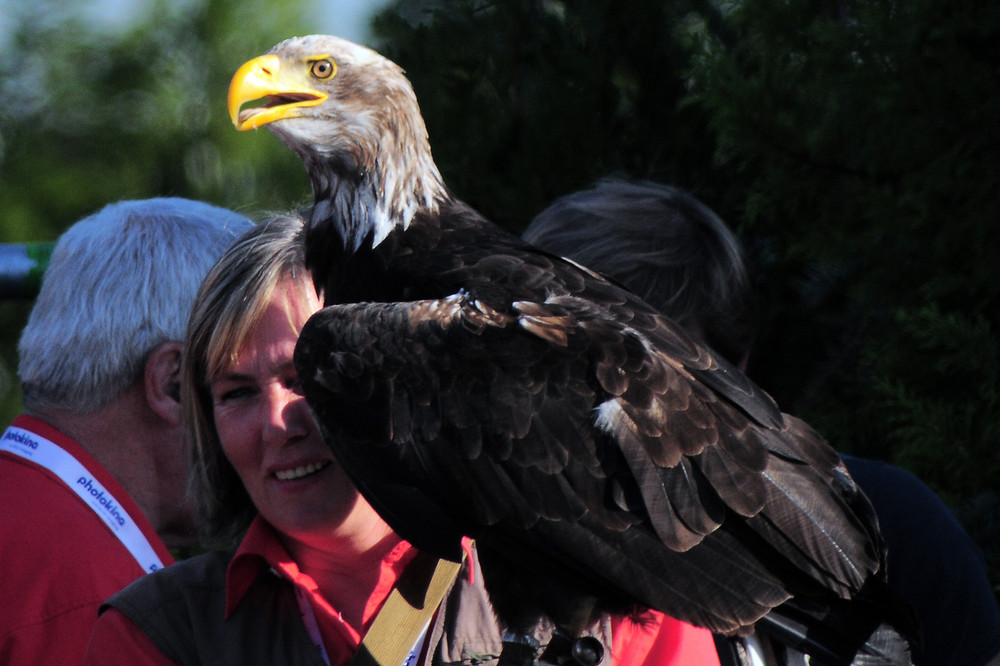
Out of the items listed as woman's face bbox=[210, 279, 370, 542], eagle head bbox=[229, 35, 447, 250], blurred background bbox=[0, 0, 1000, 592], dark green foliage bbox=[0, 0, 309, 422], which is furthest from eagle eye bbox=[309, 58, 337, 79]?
dark green foliage bbox=[0, 0, 309, 422]

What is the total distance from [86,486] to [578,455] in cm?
138

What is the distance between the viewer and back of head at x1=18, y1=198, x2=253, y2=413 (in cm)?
336

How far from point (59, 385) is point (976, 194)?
8.92ft

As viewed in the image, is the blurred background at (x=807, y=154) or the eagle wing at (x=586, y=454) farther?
the blurred background at (x=807, y=154)

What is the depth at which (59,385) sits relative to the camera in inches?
132

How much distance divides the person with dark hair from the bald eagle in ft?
1.10

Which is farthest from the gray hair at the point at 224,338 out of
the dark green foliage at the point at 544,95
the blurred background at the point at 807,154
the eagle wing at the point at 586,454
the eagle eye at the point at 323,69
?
the dark green foliage at the point at 544,95

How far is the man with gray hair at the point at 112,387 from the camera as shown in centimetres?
316

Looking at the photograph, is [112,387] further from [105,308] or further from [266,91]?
[266,91]

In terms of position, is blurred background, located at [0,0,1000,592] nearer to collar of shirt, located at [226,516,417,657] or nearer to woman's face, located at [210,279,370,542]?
woman's face, located at [210,279,370,542]

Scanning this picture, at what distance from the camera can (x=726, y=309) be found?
3.46 m

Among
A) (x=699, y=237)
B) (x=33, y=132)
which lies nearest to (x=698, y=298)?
(x=699, y=237)

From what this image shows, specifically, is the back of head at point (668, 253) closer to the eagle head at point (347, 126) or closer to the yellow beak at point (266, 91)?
the eagle head at point (347, 126)

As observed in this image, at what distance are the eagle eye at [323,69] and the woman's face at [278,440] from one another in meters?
0.57
